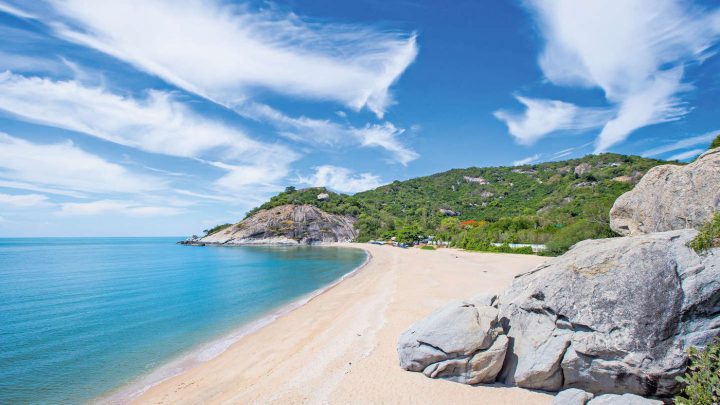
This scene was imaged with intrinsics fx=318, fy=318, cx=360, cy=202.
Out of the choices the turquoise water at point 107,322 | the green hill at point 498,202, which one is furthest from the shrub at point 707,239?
the green hill at point 498,202

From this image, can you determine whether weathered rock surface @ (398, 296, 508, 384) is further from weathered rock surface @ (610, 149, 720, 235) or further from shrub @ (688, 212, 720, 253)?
weathered rock surface @ (610, 149, 720, 235)

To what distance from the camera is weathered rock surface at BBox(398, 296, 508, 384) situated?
9000 mm

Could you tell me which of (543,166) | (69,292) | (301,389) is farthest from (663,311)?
(543,166)

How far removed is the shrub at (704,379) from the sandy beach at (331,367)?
3.01m

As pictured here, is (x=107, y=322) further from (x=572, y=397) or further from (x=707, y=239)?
(x=707, y=239)

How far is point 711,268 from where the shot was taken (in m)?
7.36

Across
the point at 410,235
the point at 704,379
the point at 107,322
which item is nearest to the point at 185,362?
the point at 107,322

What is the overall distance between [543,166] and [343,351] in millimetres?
177080

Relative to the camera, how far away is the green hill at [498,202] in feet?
163

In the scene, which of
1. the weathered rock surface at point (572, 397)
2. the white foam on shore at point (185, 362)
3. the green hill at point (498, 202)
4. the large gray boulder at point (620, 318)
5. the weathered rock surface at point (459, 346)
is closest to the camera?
the large gray boulder at point (620, 318)

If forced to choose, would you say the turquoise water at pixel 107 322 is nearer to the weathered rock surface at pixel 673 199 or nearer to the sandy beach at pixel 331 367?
the sandy beach at pixel 331 367

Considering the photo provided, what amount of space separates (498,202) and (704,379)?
124 m

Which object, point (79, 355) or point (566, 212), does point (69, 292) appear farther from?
point (566, 212)

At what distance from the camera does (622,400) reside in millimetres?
6898
